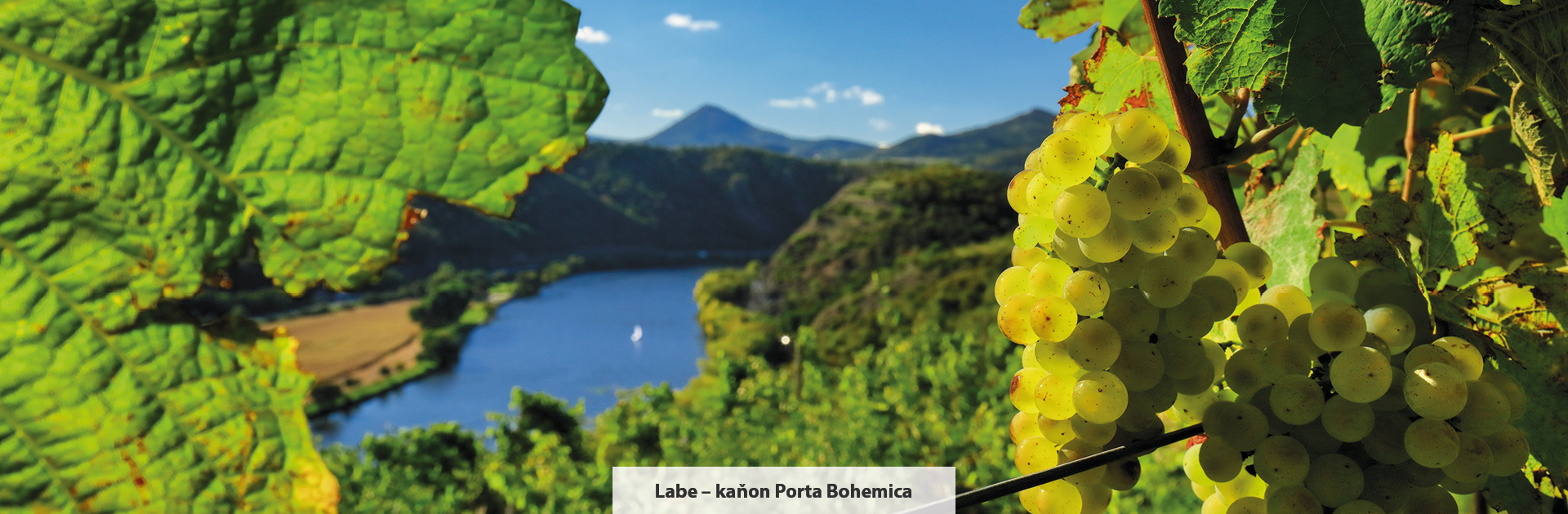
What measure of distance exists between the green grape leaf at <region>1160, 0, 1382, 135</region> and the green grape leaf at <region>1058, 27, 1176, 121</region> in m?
0.14

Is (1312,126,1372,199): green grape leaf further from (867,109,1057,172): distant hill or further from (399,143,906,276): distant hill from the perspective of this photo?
(867,109,1057,172): distant hill

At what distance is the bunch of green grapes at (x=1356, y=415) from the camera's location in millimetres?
377

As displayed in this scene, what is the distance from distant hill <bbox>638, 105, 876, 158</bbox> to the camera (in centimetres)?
7194

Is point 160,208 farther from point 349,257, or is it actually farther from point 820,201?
point 820,201

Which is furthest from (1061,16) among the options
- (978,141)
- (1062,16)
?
(978,141)

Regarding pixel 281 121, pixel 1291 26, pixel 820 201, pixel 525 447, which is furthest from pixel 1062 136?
pixel 820 201

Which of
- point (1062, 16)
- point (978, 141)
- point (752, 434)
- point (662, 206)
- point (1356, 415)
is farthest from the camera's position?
point (978, 141)

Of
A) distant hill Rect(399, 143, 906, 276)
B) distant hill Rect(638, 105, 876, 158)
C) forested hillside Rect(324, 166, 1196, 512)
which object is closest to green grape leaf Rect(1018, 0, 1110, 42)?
forested hillside Rect(324, 166, 1196, 512)

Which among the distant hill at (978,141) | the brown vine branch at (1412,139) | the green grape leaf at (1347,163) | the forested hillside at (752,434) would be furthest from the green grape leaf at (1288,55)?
the distant hill at (978,141)

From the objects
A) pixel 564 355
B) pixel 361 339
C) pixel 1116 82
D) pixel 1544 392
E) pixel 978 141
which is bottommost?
pixel 564 355

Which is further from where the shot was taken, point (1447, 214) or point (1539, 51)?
point (1447, 214)

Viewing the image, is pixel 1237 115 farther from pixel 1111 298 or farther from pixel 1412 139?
pixel 1412 139

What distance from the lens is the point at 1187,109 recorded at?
1.41 feet

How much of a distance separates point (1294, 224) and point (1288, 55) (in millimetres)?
201
